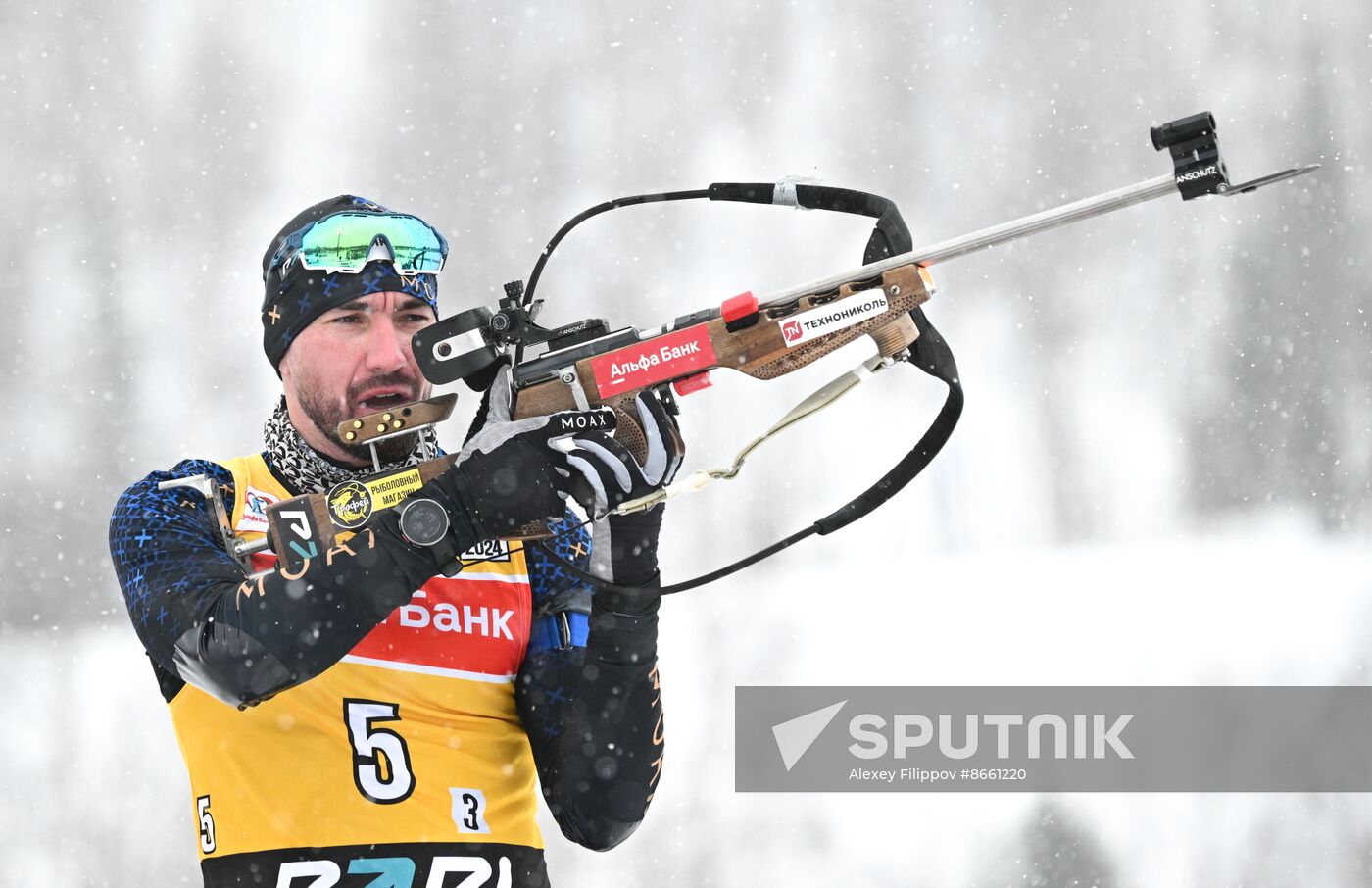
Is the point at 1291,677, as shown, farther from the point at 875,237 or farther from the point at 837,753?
the point at 875,237

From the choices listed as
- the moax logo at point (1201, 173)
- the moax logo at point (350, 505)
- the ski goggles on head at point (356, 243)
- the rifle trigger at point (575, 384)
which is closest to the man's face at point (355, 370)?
the ski goggles on head at point (356, 243)

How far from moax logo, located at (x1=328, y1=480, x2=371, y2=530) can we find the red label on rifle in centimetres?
36

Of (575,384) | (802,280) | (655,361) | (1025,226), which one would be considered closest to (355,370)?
(575,384)

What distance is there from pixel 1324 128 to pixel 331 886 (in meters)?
4.04

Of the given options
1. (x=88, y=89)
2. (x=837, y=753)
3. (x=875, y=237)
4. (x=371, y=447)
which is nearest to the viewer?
(x=875, y=237)

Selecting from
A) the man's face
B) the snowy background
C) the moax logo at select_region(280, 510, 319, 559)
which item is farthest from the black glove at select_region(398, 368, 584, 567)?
the snowy background

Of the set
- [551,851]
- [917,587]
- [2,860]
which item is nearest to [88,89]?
[2,860]

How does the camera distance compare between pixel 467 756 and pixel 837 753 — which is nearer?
pixel 467 756

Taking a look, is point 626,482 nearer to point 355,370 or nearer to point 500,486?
point 500,486

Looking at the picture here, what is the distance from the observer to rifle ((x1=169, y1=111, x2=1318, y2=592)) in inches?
69.4

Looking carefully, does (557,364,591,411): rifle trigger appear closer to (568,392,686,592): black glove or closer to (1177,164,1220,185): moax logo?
(568,392,686,592): black glove

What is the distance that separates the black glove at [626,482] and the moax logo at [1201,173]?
739 mm

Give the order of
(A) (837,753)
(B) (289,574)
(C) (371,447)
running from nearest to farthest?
(B) (289,574) < (C) (371,447) < (A) (837,753)

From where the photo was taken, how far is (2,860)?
4.11 m
